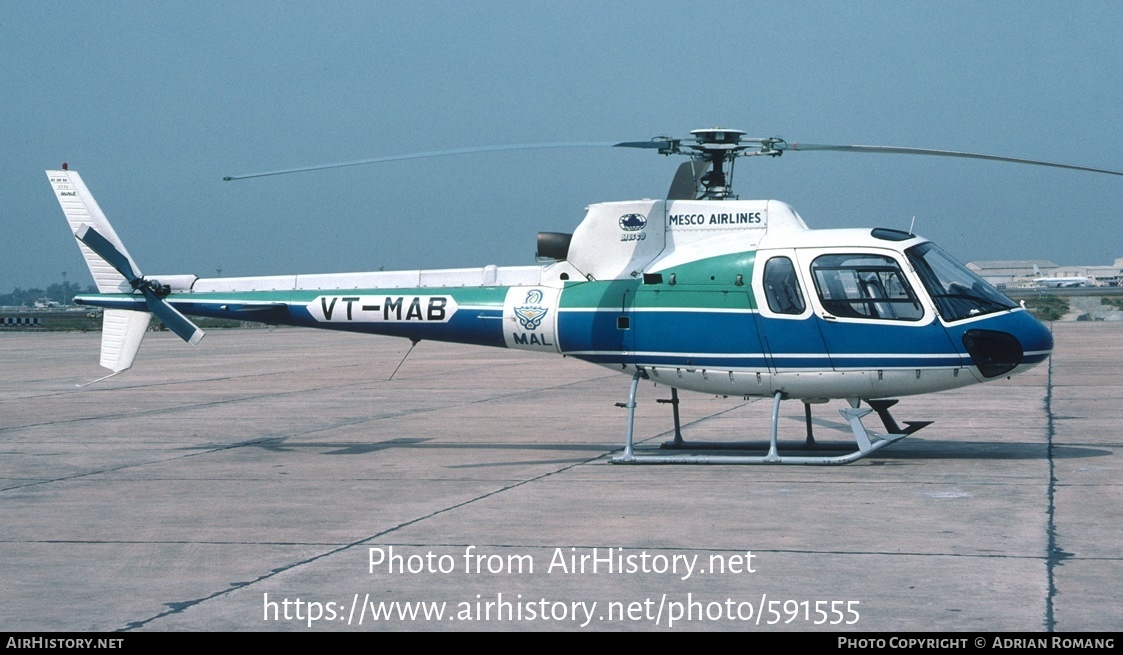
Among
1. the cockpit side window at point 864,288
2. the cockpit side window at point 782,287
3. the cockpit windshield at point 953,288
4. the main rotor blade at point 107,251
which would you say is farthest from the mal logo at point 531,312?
the main rotor blade at point 107,251

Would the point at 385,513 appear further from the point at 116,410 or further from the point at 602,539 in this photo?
the point at 116,410

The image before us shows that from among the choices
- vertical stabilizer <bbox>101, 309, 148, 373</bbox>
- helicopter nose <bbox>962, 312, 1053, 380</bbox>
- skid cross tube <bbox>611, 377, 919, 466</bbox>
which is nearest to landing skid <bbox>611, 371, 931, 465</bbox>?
skid cross tube <bbox>611, 377, 919, 466</bbox>

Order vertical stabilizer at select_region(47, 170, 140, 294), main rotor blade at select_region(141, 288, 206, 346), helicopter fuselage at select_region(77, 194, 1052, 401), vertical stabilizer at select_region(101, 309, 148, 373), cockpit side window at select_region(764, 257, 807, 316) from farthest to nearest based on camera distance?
main rotor blade at select_region(141, 288, 206, 346) → vertical stabilizer at select_region(101, 309, 148, 373) → vertical stabilizer at select_region(47, 170, 140, 294) → cockpit side window at select_region(764, 257, 807, 316) → helicopter fuselage at select_region(77, 194, 1052, 401)

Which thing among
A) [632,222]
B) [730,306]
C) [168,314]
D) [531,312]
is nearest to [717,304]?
[730,306]

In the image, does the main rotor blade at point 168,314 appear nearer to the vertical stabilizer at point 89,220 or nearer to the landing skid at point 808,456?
the vertical stabilizer at point 89,220

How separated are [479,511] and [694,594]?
3536 mm

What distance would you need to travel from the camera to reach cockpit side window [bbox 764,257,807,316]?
13438 mm

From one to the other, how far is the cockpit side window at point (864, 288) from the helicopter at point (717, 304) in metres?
0.02

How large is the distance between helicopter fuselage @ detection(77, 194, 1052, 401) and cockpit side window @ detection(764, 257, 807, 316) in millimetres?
15

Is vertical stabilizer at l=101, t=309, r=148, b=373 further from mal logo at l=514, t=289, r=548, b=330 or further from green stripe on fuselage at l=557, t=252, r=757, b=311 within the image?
green stripe on fuselage at l=557, t=252, r=757, b=311

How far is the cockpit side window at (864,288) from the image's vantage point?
13.1 metres

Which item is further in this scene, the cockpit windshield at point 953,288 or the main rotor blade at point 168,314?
the main rotor blade at point 168,314

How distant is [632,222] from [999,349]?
4.33m
